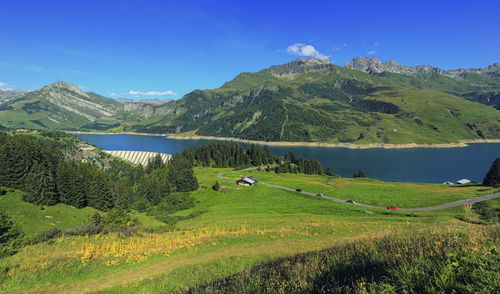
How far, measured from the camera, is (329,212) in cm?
5191

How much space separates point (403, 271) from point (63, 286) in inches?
784

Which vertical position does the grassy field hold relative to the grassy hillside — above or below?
above

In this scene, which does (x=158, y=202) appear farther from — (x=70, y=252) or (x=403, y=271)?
(x=403, y=271)

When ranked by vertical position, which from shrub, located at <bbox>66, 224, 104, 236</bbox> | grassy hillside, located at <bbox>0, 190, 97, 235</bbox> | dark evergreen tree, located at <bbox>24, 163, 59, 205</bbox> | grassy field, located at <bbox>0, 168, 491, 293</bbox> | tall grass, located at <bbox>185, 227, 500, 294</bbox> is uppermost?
tall grass, located at <bbox>185, 227, 500, 294</bbox>

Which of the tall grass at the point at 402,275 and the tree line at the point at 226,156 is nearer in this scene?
the tall grass at the point at 402,275

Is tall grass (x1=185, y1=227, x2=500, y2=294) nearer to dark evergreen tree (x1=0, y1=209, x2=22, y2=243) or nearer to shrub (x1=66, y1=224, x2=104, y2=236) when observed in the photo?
shrub (x1=66, y1=224, x2=104, y2=236)

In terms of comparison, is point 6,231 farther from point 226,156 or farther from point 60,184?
point 226,156

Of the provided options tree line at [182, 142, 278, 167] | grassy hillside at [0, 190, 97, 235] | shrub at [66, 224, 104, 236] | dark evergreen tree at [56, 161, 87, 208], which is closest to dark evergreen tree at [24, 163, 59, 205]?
grassy hillside at [0, 190, 97, 235]

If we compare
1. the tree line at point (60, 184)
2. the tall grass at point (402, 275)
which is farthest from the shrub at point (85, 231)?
the tree line at point (60, 184)

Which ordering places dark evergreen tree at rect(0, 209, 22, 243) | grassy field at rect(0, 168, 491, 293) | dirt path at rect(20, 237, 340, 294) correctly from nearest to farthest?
1. grassy field at rect(0, 168, 491, 293)
2. dirt path at rect(20, 237, 340, 294)
3. dark evergreen tree at rect(0, 209, 22, 243)

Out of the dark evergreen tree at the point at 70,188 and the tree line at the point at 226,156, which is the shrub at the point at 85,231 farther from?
the tree line at the point at 226,156

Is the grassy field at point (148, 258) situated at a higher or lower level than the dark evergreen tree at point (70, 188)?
higher

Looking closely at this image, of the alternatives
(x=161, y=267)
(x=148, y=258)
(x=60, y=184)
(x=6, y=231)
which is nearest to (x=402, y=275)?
(x=161, y=267)

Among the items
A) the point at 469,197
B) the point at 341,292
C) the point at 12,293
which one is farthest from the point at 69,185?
the point at 469,197
